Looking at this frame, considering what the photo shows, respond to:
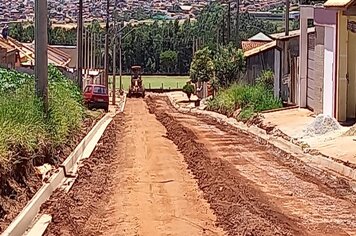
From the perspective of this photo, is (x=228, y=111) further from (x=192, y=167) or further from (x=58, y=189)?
(x=58, y=189)

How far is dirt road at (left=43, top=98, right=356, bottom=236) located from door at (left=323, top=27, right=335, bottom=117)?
4.00 m

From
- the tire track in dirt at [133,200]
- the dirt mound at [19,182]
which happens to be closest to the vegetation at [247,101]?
the tire track in dirt at [133,200]

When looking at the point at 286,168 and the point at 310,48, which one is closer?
the point at 286,168

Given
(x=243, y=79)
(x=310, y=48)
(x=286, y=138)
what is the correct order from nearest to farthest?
1. (x=286, y=138)
2. (x=310, y=48)
3. (x=243, y=79)

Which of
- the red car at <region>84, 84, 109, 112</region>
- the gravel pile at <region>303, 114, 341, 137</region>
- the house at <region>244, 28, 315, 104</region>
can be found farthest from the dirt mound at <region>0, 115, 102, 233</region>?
the red car at <region>84, 84, 109, 112</region>

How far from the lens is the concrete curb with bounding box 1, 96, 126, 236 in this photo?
11.2m

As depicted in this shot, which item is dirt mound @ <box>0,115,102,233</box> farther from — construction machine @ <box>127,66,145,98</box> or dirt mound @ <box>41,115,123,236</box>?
construction machine @ <box>127,66,145,98</box>

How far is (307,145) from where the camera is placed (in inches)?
877

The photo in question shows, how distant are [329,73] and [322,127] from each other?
3.01 m

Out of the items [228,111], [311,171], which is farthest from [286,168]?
[228,111]

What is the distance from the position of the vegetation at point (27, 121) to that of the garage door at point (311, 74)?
9.70 m

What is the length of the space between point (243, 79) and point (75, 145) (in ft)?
96.6

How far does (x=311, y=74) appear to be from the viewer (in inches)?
1256

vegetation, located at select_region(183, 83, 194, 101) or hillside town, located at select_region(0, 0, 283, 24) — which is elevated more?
hillside town, located at select_region(0, 0, 283, 24)
